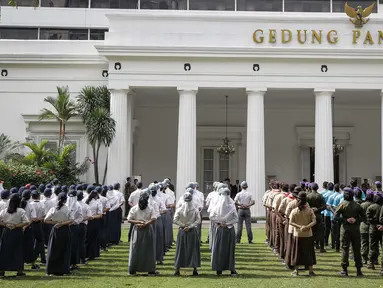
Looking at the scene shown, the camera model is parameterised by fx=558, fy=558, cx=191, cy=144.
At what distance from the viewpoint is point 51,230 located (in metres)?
12.8

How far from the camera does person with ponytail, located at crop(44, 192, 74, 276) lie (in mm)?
11973

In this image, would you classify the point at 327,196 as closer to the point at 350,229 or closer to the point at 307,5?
the point at 350,229

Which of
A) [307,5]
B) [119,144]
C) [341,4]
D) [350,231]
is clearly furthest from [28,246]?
[341,4]

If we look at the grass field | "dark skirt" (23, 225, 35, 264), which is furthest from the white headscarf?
"dark skirt" (23, 225, 35, 264)

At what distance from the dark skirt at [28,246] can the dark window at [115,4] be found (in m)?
23.2

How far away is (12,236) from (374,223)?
8.10m

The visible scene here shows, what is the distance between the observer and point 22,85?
2723 cm

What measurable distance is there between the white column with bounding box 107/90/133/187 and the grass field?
10.4 meters

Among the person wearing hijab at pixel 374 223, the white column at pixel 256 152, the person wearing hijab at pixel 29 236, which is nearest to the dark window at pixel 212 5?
the white column at pixel 256 152

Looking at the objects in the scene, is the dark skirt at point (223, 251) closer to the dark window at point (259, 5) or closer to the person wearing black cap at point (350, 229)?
the person wearing black cap at point (350, 229)

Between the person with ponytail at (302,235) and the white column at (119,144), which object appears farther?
the white column at (119,144)

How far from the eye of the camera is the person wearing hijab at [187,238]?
1227 cm

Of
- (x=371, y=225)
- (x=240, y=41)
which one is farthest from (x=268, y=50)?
(x=371, y=225)

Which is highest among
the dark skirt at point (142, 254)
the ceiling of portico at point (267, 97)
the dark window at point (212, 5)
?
the dark window at point (212, 5)
